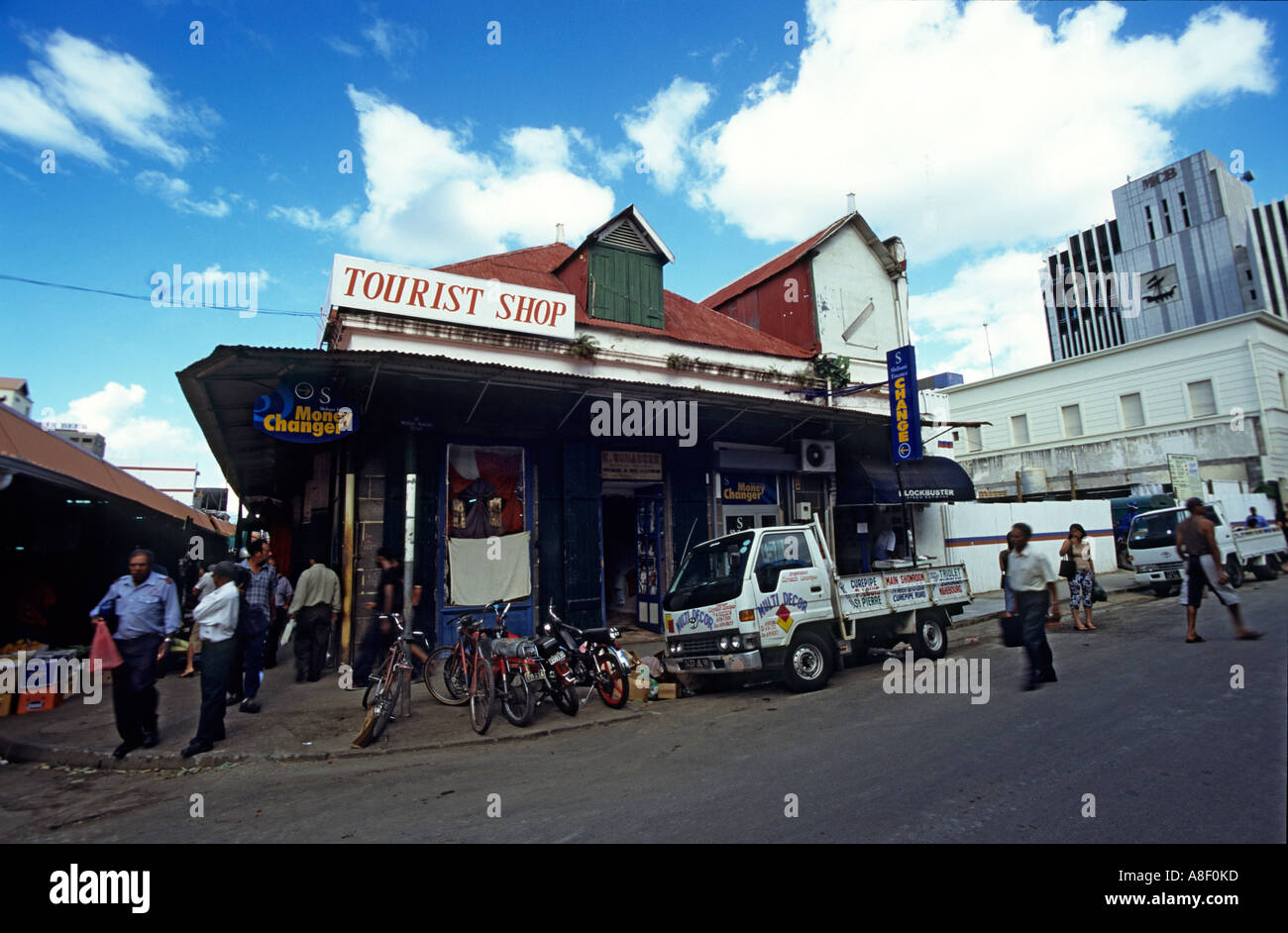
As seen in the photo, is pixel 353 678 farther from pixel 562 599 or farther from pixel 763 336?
pixel 763 336

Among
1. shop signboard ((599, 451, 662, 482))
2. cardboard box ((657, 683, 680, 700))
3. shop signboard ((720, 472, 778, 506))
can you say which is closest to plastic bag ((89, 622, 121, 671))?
cardboard box ((657, 683, 680, 700))

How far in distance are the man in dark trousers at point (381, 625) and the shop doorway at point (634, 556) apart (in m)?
5.27

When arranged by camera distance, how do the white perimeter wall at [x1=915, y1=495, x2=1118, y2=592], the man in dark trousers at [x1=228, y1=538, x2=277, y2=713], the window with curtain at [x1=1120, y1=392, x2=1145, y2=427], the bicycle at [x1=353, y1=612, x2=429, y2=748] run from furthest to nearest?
1. the window with curtain at [x1=1120, y1=392, x2=1145, y2=427]
2. the white perimeter wall at [x1=915, y1=495, x2=1118, y2=592]
3. the man in dark trousers at [x1=228, y1=538, x2=277, y2=713]
4. the bicycle at [x1=353, y1=612, x2=429, y2=748]

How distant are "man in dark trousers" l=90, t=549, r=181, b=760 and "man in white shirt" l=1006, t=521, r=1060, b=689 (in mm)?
8883

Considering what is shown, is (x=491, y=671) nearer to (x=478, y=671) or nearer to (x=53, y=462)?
(x=478, y=671)

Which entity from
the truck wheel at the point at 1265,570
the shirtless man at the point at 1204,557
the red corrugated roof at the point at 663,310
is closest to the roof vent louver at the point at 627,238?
the red corrugated roof at the point at 663,310

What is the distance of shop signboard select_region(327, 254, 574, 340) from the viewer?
1127 cm

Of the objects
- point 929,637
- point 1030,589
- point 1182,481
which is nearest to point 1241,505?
point 1182,481

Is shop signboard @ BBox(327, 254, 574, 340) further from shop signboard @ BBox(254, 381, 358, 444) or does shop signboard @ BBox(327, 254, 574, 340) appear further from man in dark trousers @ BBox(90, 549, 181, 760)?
man in dark trousers @ BBox(90, 549, 181, 760)

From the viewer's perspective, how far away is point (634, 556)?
16312mm

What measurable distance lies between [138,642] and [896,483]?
15243mm
